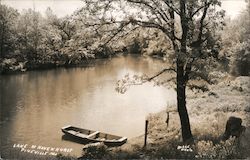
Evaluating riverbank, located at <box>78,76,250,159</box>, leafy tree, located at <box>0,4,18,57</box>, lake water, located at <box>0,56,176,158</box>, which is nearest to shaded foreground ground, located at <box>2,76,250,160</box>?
riverbank, located at <box>78,76,250,159</box>

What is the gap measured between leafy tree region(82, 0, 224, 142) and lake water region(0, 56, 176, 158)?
18.1 feet

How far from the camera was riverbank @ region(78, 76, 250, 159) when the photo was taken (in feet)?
36.3

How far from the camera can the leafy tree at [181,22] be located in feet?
41.9

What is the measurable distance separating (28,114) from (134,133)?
23.9 ft

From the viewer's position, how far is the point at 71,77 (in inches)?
1416

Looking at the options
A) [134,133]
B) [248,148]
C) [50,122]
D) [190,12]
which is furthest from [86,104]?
[248,148]

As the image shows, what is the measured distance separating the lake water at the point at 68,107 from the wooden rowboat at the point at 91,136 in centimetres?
41

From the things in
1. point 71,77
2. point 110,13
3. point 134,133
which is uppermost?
point 110,13

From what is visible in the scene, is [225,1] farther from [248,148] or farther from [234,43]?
[234,43]

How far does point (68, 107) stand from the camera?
23.2 metres

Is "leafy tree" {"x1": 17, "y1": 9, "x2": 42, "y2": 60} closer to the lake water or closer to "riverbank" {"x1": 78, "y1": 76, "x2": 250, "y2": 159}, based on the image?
the lake water

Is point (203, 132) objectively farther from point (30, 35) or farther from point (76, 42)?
point (30, 35)

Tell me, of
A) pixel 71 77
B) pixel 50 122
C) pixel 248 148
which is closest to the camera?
pixel 248 148

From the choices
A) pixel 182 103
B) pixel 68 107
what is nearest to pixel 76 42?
pixel 182 103
